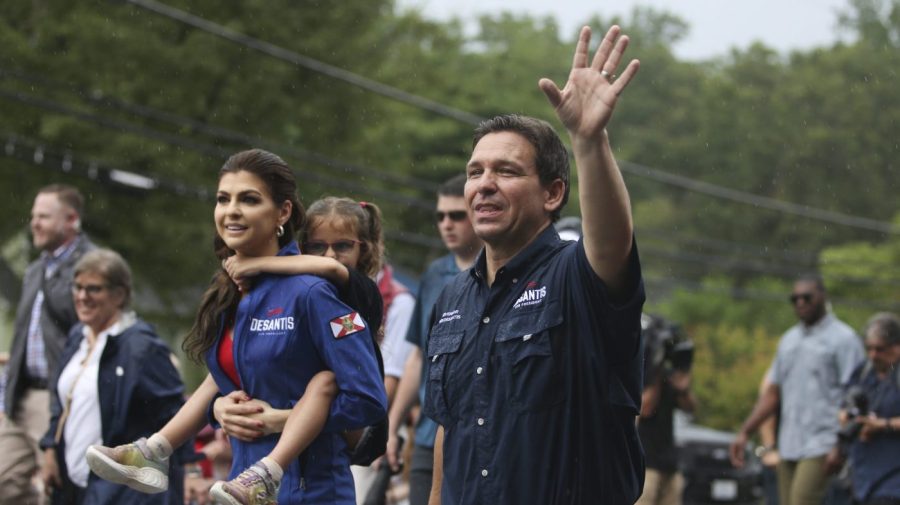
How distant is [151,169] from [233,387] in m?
20.1

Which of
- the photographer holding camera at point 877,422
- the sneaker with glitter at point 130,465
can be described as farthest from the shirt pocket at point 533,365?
the photographer holding camera at point 877,422

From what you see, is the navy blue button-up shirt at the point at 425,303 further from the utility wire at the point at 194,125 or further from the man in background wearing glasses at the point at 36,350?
the utility wire at the point at 194,125

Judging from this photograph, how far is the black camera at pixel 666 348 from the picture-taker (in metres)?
10.8

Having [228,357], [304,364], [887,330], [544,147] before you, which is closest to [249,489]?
[304,364]

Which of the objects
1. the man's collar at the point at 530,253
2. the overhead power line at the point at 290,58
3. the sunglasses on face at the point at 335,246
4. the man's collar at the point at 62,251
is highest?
the overhead power line at the point at 290,58

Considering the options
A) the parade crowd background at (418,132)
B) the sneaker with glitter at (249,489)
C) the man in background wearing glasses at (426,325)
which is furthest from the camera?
the parade crowd background at (418,132)

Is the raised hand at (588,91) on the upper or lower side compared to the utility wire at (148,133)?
lower

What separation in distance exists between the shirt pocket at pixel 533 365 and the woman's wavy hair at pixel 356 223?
67.5 inches

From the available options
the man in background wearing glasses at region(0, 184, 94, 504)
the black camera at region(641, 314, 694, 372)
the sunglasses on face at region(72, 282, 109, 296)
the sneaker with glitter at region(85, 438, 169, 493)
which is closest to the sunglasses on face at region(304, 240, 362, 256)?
the sneaker with glitter at region(85, 438, 169, 493)

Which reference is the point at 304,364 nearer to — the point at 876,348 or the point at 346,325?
the point at 346,325

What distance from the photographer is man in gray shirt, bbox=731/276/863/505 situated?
1109cm

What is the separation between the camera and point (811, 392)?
11.3m

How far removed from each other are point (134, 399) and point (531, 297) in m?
3.71

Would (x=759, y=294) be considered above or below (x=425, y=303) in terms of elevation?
above
